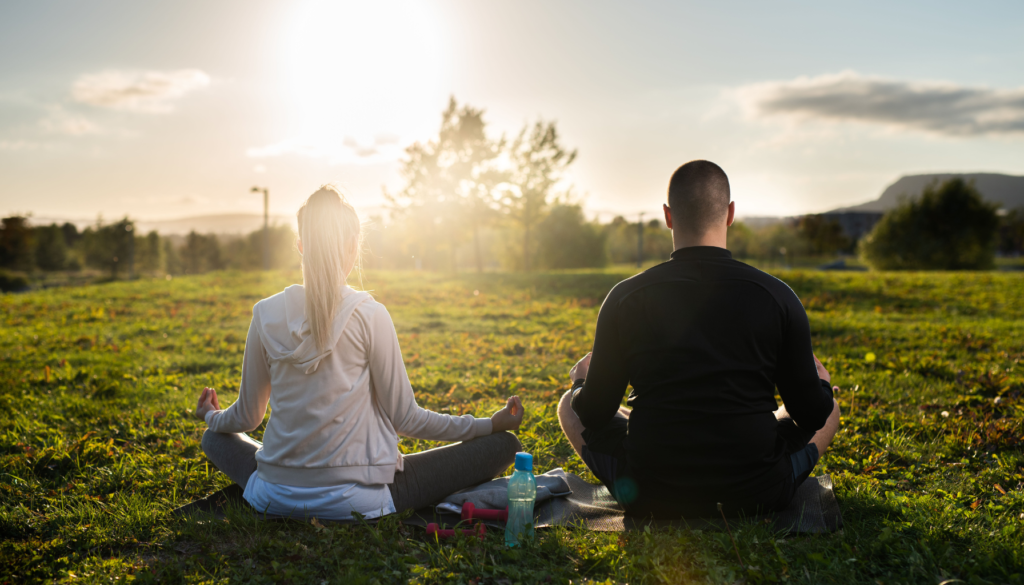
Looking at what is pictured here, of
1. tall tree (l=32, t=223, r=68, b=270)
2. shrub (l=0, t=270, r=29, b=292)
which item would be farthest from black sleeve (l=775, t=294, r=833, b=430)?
tall tree (l=32, t=223, r=68, b=270)

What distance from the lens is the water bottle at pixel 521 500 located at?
9.27ft

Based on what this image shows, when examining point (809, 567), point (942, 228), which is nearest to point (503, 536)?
point (809, 567)

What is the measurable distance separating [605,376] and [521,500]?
76cm

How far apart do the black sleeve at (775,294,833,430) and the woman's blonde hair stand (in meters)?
2.07

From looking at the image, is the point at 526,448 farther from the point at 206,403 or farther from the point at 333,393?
the point at 206,403

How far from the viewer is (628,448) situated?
9.55 feet

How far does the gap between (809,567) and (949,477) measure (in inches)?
77.8

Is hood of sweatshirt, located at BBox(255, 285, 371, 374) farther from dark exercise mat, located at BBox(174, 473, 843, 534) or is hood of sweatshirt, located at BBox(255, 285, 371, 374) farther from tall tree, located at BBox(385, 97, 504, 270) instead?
tall tree, located at BBox(385, 97, 504, 270)

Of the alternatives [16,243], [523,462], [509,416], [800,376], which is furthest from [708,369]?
[16,243]

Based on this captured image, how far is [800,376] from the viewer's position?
2.68 metres

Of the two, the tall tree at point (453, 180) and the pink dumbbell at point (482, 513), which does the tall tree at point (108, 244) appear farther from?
the pink dumbbell at point (482, 513)

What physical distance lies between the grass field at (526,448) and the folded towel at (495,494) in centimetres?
34

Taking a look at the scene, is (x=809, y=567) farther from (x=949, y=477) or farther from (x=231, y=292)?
(x=231, y=292)

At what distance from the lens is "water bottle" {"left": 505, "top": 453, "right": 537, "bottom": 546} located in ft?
9.27
